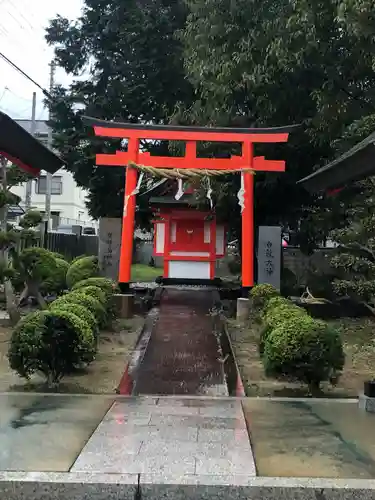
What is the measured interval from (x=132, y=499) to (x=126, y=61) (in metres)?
20.6

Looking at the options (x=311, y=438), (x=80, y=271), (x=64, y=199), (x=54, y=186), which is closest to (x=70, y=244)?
(x=80, y=271)

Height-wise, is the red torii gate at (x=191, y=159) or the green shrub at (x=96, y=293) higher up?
the red torii gate at (x=191, y=159)

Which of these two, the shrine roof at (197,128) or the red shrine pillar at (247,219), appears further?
the red shrine pillar at (247,219)

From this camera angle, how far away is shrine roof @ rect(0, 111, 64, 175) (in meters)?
5.64

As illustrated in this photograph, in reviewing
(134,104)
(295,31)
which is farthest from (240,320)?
(134,104)

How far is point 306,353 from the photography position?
682 cm

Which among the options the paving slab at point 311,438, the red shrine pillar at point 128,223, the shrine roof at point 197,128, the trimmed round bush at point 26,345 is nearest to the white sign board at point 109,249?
the red shrine pillar at point 128,223

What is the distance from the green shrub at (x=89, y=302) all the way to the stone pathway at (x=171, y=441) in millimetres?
3079

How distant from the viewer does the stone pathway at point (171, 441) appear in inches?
169

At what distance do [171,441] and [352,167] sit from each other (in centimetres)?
409

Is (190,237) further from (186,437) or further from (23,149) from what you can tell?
(186,437)

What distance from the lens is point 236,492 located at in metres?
3.96

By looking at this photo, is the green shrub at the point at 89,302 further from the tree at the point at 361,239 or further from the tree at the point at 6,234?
the tree at the point at 361,239

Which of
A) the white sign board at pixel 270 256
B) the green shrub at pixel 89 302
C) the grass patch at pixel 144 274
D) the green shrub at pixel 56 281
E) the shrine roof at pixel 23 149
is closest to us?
the shrine roof at pixel 23 149
